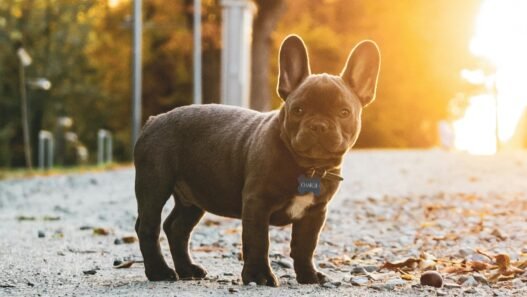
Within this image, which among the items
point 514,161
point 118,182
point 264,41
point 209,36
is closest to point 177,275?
point 118,182

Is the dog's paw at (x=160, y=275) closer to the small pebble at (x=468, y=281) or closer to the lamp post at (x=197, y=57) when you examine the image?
the small pebble at (x=468, y=281)

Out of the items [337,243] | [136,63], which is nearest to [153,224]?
[337,243]

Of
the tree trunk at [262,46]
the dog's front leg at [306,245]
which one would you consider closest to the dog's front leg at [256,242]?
the dog's front leg at [306,245]

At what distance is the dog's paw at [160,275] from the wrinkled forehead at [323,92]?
55.9 inches

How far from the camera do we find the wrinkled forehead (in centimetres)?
573

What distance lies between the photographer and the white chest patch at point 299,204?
19.4ft

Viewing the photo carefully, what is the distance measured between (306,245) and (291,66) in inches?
43.7

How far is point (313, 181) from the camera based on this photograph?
5816 mm

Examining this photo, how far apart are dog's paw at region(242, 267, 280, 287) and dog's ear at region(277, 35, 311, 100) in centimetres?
103

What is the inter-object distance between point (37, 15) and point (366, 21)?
17.4 m

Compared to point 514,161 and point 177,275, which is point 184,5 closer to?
point 514,161

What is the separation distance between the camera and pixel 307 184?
5801 millimetres

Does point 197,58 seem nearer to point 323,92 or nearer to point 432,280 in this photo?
point 432,280

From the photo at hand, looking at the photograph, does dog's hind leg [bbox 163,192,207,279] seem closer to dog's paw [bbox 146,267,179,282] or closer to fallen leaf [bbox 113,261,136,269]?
dog's paw [bbox 146,267,179,282]
